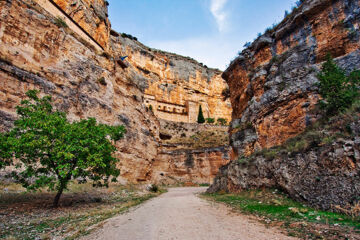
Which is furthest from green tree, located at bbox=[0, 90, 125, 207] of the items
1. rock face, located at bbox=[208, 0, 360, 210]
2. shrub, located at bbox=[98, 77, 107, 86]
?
shrub, located at bbox=[98, 77, 107, 86]

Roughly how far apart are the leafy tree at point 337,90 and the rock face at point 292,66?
5.31 ft

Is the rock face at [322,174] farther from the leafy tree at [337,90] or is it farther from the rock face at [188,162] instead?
the rock face at [188,162]

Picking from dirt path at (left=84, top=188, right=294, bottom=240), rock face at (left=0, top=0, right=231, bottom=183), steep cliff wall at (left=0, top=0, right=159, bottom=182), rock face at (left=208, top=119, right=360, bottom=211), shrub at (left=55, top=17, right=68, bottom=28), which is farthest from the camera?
shrub at (left=55, top=17, right=68, bottom=28)

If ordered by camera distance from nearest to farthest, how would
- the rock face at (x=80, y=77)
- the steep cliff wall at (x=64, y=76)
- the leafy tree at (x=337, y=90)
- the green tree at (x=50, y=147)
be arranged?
the green tree at (x=50, y=147), the leafy tree at (x=337, y=90), the steep cliff wall at (x=64, y=76), the rock face at (x=80, y=77)

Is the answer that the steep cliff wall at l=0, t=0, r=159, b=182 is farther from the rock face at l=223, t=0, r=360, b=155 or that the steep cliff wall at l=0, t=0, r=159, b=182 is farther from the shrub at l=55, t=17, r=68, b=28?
the rock face at l=223, t=0, r=360, b=155

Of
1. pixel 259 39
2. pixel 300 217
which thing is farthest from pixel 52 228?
pixel 259 39

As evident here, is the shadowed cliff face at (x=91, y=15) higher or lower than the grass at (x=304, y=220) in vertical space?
higher

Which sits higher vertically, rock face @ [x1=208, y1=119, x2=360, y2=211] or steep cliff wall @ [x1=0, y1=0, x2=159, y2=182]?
steep cliff wall @ [x1=0, y1=0, x2=159, y2=182]

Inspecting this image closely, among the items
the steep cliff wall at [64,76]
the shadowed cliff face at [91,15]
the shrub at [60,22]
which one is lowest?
the steep cliff wall at [64,76]

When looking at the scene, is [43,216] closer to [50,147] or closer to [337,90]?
[50,147]

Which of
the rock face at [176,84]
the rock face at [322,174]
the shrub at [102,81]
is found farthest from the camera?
the rock face at [176,84]

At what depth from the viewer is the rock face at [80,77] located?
1367 centimetres

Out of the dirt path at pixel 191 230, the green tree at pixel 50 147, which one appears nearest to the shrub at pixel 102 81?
the green tree at pixel 50 147

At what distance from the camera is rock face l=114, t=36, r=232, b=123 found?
5325 centimetres
